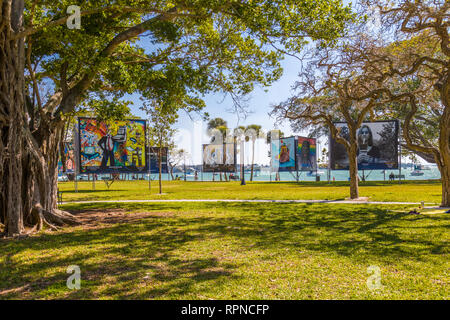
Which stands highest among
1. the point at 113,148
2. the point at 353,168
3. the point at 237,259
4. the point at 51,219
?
the point at 113,148

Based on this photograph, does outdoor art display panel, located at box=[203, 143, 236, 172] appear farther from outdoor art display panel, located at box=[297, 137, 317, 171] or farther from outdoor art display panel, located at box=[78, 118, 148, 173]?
outdoor art display panel, located at box=[78, 118, 148, 173]

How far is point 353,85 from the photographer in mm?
14906

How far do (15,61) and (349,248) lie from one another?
9764 millimetres

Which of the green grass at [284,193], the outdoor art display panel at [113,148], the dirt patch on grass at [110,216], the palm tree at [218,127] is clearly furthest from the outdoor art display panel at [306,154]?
the dirt patch on grass at [110,216]

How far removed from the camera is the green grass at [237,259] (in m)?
4.46

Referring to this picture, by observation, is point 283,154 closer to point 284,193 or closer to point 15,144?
point 284,193

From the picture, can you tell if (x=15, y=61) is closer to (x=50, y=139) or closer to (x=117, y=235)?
(x=50, y=139)

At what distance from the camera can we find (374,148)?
117 ft

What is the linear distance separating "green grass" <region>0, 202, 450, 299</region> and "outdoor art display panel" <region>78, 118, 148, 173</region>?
18.6 meters

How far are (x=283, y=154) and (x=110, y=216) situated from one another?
4437 centimetres

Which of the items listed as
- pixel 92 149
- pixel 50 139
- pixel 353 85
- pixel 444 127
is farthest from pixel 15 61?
pixel 92 149

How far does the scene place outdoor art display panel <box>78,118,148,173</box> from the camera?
2767 centimetres

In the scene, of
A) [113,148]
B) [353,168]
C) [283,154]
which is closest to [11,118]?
[353,168]

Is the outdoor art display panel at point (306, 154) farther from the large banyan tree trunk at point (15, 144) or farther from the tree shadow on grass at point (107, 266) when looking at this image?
the large banyan tree trunk at point (15, 144)
